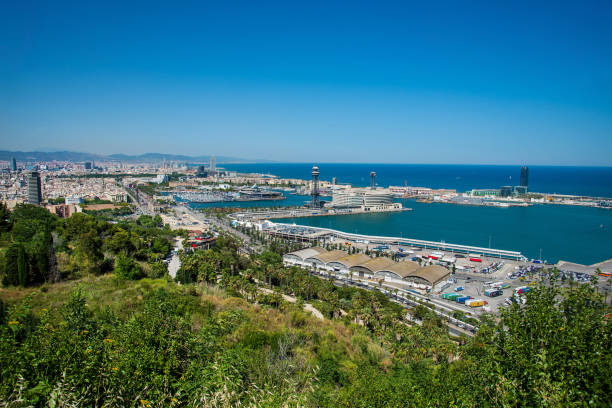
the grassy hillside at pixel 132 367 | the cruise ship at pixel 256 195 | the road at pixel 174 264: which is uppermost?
the grassy hillside at pixel 132 367

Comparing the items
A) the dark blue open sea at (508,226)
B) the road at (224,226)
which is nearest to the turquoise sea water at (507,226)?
the dark blue open sea at (508,226)

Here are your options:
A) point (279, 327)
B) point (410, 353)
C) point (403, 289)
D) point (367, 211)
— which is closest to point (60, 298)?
point (279, 327)

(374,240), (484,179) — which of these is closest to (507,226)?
(374,240)

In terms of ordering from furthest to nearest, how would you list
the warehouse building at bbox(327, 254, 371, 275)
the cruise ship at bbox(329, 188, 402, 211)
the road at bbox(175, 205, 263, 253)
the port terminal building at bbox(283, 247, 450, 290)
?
1. the cruise ship at bbox(329, 188, 402, 211)
2. the road at bbox(175, 205, 263, 253)
3. the warehouse building at bbox(327, 254, 371, 275)
4. the port terminal building at bbox(283, 247, 450, 290)

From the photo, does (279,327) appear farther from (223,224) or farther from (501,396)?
(223,224)

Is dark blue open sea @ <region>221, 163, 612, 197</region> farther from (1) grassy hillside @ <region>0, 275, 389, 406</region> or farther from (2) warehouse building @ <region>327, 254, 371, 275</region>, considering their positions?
(1) grassy hillside @ <region>0, 275, 389, 406</region>

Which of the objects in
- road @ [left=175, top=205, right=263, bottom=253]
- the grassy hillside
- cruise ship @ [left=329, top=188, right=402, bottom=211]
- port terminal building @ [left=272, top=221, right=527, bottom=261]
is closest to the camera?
the grassy hillside

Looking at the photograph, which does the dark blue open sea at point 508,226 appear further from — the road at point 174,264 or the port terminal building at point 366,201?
the road at point 174,264

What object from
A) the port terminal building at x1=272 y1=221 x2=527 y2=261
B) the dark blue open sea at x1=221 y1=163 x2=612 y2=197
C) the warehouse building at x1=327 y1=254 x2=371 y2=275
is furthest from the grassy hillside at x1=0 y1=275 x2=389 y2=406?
the dark blue open sea at x1=221 y1=163 x2=612 y2=197
